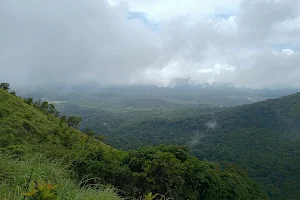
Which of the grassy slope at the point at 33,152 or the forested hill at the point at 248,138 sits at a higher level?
the grassy slope at the point at 33,152

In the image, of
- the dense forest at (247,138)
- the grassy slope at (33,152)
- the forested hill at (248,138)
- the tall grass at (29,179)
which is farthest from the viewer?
the forested hill at (248,138)

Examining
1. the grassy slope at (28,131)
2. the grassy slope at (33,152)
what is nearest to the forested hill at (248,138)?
the grassy slope at (28,131)

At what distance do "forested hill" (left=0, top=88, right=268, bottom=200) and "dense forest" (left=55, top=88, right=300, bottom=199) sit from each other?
35.0m

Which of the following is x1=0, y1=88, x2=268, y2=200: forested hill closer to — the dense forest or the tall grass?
the tall grass

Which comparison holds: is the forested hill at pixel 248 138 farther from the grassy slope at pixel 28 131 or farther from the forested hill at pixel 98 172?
the forested hill at pixel 98 172

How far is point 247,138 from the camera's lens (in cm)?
9981

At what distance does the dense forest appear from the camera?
65.7m

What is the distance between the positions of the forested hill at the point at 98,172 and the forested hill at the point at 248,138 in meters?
43.8

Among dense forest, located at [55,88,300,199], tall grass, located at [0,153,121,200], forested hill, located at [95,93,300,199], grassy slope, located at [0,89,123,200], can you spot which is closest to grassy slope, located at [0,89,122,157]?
grassy slope, located at [0,89,123,200]

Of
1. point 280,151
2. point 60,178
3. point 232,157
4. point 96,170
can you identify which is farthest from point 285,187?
point 60,178

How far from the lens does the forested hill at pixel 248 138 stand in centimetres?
6588

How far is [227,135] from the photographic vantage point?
353 feet

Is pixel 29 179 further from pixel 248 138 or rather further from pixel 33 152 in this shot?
pixel 248 138

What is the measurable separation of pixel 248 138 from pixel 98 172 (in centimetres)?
9771
